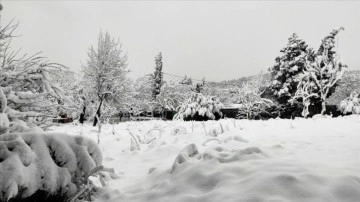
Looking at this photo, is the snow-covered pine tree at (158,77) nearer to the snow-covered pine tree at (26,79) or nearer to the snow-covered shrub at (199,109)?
the snow-covered shrub at (199,109)

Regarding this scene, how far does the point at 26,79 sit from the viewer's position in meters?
3.71

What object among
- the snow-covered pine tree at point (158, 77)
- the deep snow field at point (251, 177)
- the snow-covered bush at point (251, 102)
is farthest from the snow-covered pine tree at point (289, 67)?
the deep snow field at point (251, 177)

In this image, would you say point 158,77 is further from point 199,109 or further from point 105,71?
point 199,109

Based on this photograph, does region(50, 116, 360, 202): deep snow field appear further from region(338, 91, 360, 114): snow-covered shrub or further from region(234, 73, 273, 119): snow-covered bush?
region(234, 73, 273, 119): snow-covered bush

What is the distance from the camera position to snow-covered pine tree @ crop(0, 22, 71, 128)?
11.3 ft

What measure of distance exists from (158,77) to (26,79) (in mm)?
46614

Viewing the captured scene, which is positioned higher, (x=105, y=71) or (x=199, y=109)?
(x=105, y=71)

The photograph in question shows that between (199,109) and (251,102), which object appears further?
(251,102)

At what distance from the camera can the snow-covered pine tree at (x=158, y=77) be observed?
4960cm

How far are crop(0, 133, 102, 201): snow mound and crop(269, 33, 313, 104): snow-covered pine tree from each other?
29304mm

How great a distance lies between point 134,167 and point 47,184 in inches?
63.1

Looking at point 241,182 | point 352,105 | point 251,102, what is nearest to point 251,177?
point 241,182

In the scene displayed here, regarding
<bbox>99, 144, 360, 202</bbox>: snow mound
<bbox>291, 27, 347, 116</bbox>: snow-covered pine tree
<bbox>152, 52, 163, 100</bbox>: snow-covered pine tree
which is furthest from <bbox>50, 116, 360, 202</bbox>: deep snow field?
<bbox>152, 52, 163, 100</bbox>: snow-covered pine tree

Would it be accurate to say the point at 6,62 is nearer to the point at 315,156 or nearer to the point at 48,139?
the point at 48,139
